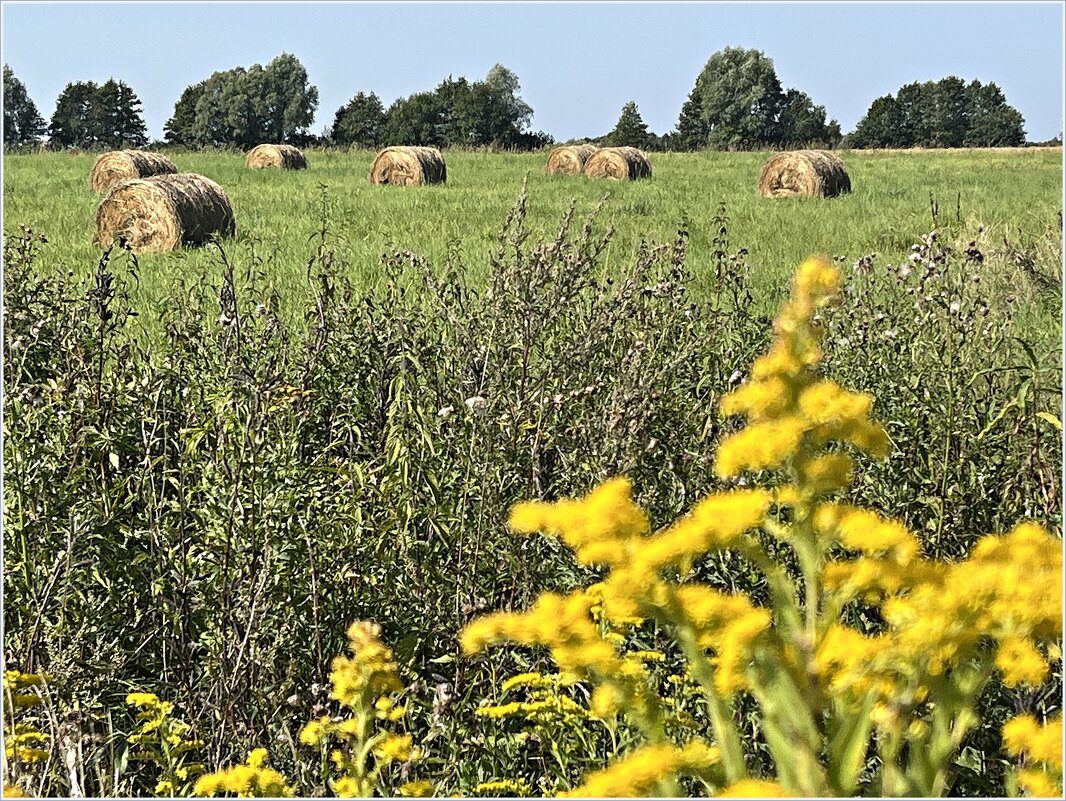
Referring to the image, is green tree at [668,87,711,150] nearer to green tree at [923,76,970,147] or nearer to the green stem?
green tree at [923,76,970,147]

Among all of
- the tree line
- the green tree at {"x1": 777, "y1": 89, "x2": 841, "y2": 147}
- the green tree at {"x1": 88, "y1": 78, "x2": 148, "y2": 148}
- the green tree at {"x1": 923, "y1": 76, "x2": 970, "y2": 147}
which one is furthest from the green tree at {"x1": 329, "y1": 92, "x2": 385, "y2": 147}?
the green tree at {"x1": 923, "y1": 76, "x2": 970, "y2": 147}

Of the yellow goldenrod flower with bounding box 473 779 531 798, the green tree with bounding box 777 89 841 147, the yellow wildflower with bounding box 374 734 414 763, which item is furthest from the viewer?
the green tree with bounding box 777 89 841 147

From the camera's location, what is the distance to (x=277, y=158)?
26.5 m

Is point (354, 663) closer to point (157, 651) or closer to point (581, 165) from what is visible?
→ point (157, 651)

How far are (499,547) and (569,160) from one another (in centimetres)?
2376

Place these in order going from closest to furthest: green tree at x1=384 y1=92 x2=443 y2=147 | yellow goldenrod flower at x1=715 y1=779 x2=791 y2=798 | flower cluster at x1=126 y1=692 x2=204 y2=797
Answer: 1. yellow goldenrod flower at x1=715 y1=779 x2=791 y2=798
2. flower cluster at x1=126 y1=692 x2=204 y2=797
3. green tree at x1=384 y1=92 x2=443 y2=147

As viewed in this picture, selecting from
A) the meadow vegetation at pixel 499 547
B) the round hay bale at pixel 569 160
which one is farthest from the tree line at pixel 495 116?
the meadow vegetation at pixel 499 547

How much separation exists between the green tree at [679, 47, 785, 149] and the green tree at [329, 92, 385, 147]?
18591mm

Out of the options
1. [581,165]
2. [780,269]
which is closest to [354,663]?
[780,269]

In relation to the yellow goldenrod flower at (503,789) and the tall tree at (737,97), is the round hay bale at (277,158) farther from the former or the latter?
the tall tree at (737,97)

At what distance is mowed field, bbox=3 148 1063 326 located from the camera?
947 cm

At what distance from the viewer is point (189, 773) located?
2.30m

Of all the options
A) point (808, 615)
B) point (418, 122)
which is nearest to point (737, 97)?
point (418, 122)

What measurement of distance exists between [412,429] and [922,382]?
1.65m
